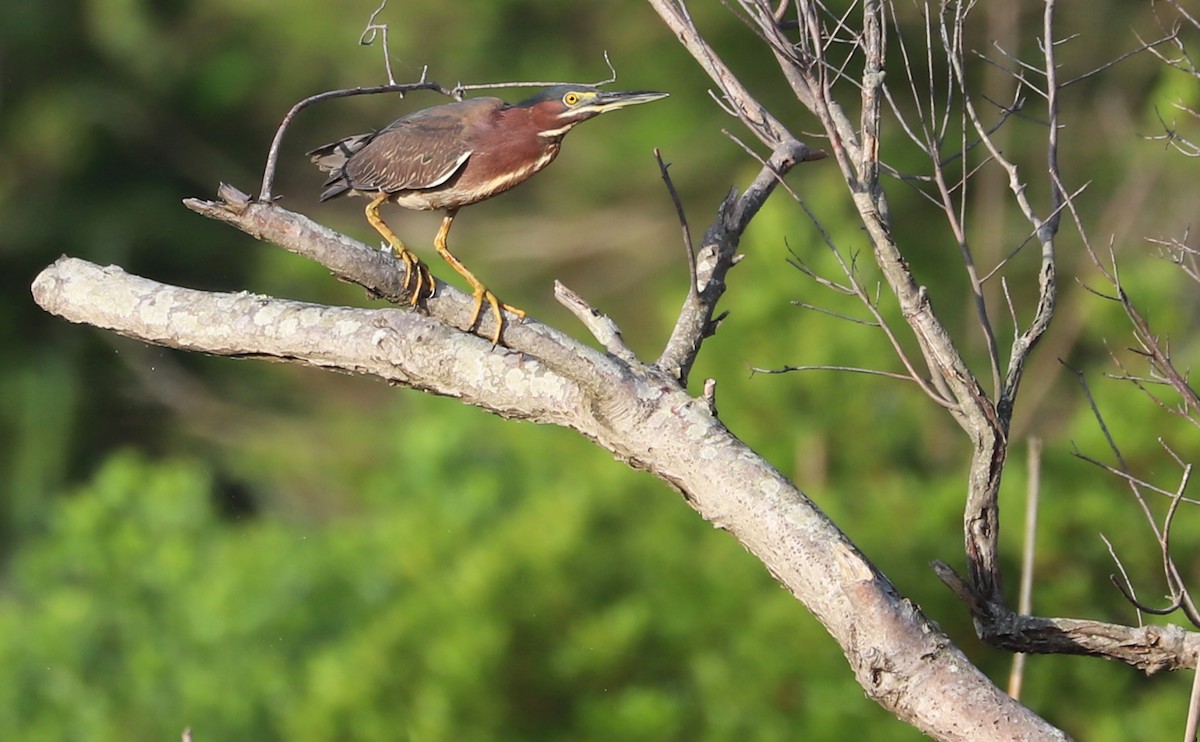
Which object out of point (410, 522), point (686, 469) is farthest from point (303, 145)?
point (686, 469)

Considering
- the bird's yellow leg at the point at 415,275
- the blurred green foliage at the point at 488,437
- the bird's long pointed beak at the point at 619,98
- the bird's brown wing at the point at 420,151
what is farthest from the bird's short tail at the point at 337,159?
the blurred green foliage at the point at 488,437

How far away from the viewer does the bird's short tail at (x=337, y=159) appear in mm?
2553

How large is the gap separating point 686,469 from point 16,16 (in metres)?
9.34

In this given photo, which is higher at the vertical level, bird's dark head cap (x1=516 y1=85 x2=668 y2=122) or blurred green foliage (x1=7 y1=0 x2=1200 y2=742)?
bird's dark head cap (x1=516 y1=85 x2=668 y2=122)

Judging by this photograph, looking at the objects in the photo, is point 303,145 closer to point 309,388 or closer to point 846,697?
point 309,388

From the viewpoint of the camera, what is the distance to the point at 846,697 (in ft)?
14.8

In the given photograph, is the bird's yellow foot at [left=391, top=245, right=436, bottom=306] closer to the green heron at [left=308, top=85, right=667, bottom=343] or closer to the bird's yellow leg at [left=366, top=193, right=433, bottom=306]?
the bird's yellow leg at [left=366, top=193, right=433, bottom=306]

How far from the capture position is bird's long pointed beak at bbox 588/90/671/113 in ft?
7.45

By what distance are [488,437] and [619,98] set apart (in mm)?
5210

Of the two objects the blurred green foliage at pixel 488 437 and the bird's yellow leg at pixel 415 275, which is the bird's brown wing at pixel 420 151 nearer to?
the bird's yellow leg at pixel 415 275

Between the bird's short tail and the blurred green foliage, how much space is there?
133 cm

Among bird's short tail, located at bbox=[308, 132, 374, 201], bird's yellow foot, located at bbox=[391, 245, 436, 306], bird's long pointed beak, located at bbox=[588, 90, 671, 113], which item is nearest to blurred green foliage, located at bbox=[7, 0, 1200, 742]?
bird's long pointed beak, located at bbox=[588, 90, 671, 113]

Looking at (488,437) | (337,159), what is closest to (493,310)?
(337,159)

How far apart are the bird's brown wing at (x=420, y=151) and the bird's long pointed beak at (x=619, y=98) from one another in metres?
0.20
